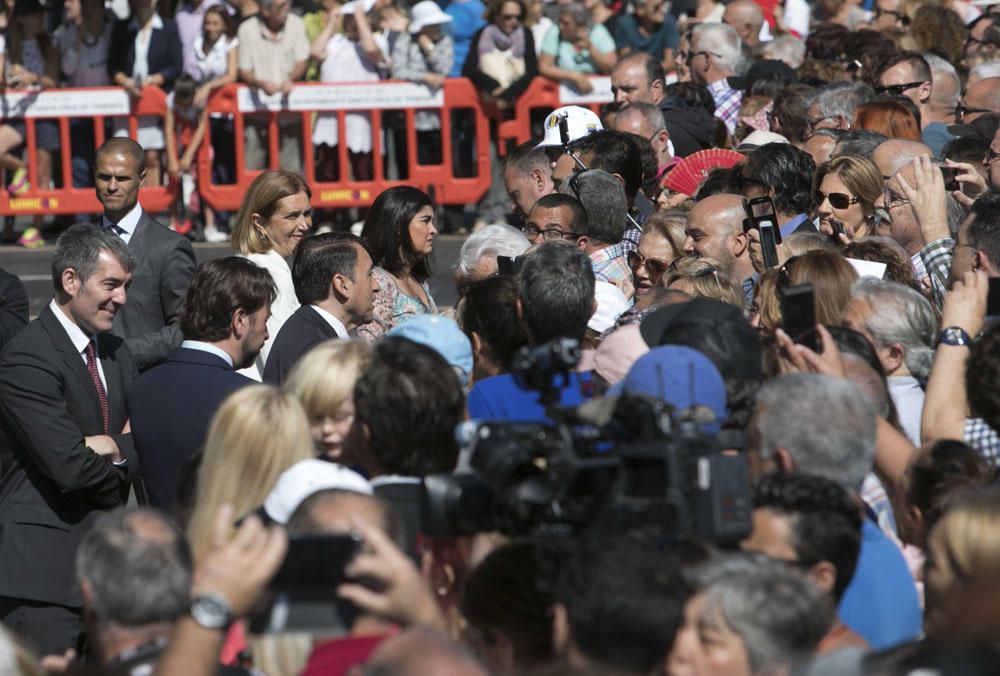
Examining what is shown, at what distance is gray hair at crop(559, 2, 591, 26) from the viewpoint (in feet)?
47.2

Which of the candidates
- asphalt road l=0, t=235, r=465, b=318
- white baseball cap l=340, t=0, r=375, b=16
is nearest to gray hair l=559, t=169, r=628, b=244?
asphalt road l=0, t=235, r=465, b=318

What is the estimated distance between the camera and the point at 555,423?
11.9ft

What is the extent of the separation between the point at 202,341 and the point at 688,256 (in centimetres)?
213

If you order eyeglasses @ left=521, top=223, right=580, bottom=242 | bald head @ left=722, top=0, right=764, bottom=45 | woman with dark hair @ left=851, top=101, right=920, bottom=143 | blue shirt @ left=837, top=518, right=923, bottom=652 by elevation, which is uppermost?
bald head @ left=722, top=0, right=764, bottom=45

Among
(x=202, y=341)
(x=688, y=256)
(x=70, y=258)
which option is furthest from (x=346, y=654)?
(x=688, y=256)

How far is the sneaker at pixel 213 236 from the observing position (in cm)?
1460

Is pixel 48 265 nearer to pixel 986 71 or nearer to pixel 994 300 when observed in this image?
pixel 986 71

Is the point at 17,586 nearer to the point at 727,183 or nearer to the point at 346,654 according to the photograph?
the point at 346,654

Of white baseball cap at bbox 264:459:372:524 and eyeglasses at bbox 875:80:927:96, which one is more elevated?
eyeglasses at bbox 875:80:927:96

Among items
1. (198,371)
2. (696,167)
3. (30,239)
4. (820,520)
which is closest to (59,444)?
(198,371)

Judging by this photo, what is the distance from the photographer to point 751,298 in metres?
6.49

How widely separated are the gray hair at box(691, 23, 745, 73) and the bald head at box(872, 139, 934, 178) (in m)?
3.98

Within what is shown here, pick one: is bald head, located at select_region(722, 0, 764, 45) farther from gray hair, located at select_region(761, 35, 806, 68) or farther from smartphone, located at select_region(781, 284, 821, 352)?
smartphone, located at select_region(781, 284, 821, 352)

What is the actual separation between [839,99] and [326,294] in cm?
418
